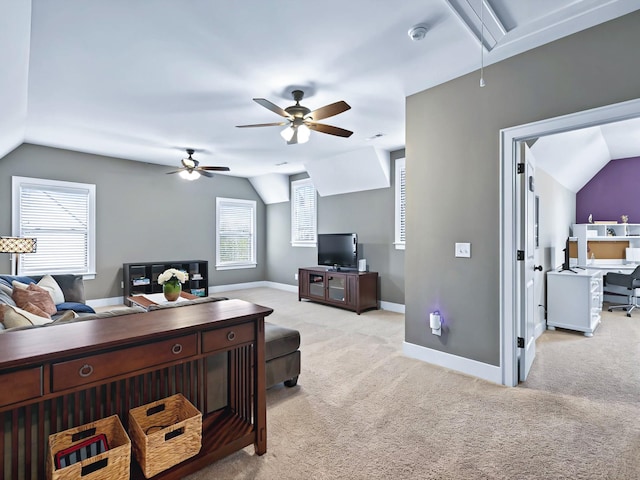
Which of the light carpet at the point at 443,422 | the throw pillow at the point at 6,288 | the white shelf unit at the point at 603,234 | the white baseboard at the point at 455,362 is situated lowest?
the light carpet at the point at 443,422

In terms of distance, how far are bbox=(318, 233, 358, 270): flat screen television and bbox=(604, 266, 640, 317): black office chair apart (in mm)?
4257

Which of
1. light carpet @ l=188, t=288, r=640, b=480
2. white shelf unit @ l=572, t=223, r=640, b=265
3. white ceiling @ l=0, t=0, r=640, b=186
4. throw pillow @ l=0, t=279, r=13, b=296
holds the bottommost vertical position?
light carpet @ l=188, t=288, r=640, b=480

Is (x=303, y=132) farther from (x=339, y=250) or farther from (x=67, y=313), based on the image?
(x=339, y=250)

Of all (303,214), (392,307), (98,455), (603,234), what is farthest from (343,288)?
(603,234)

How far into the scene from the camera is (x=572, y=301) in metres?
4.32

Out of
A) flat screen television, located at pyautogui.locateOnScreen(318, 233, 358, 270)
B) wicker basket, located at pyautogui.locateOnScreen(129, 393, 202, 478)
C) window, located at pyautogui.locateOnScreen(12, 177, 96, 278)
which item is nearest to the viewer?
wicker basket, located at pyautogui.locateOnScreen(129, 393, 202, 478)

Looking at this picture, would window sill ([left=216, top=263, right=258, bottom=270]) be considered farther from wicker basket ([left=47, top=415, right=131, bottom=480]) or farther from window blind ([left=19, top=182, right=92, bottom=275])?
wicker basket ([left=47, top=415, right=131, bottom=480])

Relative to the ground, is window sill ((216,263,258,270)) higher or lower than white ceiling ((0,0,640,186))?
lower

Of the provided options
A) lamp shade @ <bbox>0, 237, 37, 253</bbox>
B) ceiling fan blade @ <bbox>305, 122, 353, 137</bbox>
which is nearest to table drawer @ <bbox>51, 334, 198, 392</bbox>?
ceiling fan blade @ <bbox>305, 122, 353, 137</bbox>

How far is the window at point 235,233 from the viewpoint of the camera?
25.2ft

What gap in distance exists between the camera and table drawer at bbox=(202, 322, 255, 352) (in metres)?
1.76

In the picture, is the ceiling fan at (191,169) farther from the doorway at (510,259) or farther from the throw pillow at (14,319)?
the doorway at (510,259)

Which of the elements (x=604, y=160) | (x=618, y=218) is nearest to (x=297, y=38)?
(x=604, y=160)

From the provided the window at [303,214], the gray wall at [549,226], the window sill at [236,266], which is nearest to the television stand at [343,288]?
the window at [303,214]
